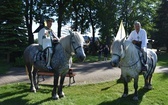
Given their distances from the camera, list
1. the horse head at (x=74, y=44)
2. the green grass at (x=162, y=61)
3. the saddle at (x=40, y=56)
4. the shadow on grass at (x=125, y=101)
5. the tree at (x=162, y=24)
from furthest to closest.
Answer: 1. the tree at (x=162, y=24)
2. the green grass at (x=162, y=61)
3. the saddle at (x=40, y=56)
4. the shadow on grass at (x=125, y=101)
5. the horse head at (x=74, y=44)

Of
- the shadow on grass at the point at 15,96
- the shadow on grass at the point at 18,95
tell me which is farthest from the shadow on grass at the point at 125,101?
the shadow on grass at the point at 15,96

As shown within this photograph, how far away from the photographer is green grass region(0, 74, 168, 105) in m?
8.69

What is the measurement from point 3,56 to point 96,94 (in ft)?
53.2

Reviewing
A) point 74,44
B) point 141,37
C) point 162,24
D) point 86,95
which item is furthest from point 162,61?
point 74,44

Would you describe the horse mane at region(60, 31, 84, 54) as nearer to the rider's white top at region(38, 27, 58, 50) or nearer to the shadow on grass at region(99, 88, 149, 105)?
the rider's white top at region(38, 27, 58, 50)

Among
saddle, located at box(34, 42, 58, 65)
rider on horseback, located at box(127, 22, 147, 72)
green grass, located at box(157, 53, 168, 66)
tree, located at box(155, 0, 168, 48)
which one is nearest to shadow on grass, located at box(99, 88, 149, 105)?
rider on horseback, located at box(127, 22, 147, 72)

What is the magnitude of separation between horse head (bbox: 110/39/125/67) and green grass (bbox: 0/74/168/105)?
5.45 feet

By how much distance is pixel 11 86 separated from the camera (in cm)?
1112

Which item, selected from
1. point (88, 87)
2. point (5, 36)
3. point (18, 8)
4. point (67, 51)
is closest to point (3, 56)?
point (5, 36)

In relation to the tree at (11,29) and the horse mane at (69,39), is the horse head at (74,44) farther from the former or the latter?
the tree at (11,29)

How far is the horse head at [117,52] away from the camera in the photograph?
25.7 feet

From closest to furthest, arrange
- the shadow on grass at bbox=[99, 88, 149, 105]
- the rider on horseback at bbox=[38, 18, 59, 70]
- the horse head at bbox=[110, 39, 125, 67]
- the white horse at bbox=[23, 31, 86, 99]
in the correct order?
the horse head at bbox=[110, 39, 125, 67] < the white horse at bbox=[23, 31, 86, 99] < the shadow on grass at bbox=[99, 88, 149, 105] < the rider on horseback at bbox=[38, 18, 59, 70]

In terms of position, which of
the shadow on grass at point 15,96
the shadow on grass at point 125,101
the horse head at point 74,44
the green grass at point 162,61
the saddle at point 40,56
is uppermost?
the horse head at point 74,44

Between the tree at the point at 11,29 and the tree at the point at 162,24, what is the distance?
22.4 meters
